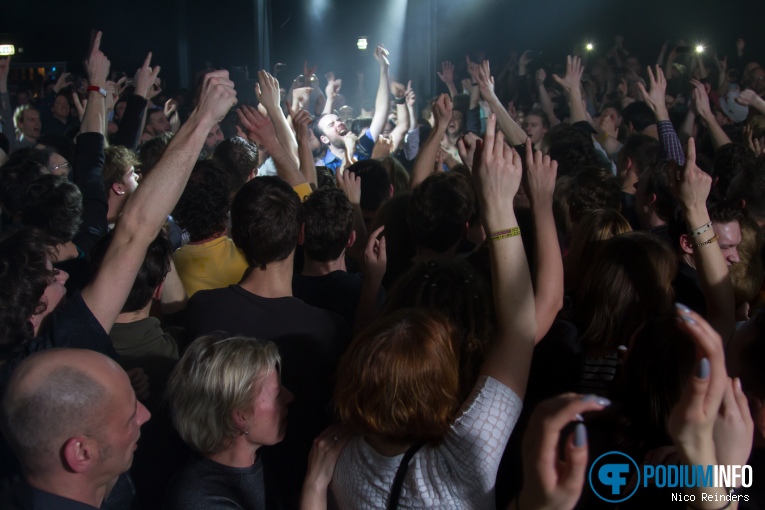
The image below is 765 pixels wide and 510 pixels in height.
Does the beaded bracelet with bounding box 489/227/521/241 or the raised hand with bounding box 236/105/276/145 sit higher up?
the raised hand with bounding box 236/105/276/145

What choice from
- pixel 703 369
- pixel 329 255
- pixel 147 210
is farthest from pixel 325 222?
pixel 703 369

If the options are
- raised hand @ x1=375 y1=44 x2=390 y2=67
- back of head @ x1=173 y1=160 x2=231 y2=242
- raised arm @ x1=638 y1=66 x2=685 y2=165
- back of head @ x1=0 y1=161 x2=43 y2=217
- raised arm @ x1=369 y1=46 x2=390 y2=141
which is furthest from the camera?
raised hand @ x1=375 y1=44 x2=390 y2=67

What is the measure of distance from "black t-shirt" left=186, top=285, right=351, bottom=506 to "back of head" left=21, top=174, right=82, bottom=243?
1.07m

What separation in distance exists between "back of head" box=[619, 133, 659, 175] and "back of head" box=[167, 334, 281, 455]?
3156mm

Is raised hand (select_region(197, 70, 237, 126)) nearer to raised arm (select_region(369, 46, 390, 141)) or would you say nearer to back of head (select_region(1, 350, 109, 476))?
back of head (select_region(1, 350, 109, 476))

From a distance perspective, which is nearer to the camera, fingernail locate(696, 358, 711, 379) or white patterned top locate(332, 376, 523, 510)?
fingernail locate(696, 358, 711, 379)

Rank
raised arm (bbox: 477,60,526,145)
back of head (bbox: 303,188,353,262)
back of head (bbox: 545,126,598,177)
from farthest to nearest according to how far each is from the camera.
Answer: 1. raised arm (bbox: 477,60,526,145)
2. back of head (bbox: 545,126,598,177)
3. back of head (bbox: 303,188,353,262)

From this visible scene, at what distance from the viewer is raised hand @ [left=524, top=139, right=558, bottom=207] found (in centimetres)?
195

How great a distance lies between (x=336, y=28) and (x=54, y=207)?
13.4 meters

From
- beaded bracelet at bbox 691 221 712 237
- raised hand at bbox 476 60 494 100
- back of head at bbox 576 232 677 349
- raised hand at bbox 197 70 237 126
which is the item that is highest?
raised hand at bbox 476 60 494 100

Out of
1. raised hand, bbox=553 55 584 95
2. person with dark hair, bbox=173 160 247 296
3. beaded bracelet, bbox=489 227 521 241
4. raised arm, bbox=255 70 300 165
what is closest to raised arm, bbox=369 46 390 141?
raised hand, bbox=553 55 584 95

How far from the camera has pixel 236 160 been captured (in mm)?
3965

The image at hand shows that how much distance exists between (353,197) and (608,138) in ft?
10.6

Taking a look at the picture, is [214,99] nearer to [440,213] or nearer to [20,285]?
[20,285]
